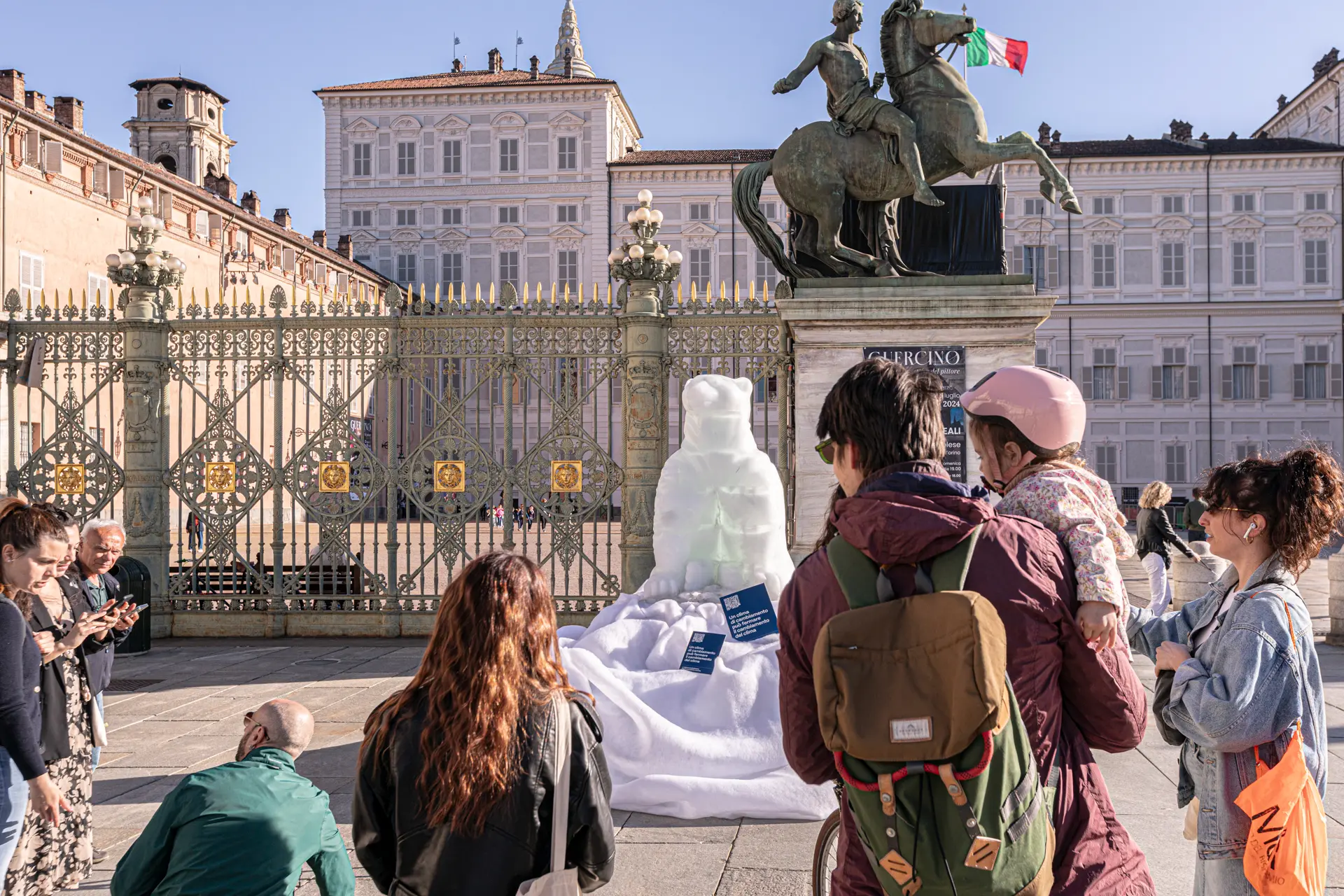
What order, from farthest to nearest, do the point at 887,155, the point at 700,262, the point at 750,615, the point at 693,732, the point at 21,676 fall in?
the point at 700,262 → the point at 887,155 → the point at 750,615 → the point at 693,732 → the point at 21,676

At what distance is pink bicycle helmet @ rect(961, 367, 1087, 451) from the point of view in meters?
2.68

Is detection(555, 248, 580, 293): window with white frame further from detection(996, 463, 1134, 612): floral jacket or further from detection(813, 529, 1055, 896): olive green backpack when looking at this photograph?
detection(813, 529, 1055, 896): olive green backpack

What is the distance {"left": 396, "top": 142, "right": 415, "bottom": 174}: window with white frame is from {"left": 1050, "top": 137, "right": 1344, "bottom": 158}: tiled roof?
2330 centimetres

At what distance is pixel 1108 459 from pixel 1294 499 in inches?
1597

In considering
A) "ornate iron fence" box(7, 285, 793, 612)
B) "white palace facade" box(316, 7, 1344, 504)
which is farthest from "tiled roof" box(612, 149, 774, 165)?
"ornate iron fence" box(7, 285, 793, 612)

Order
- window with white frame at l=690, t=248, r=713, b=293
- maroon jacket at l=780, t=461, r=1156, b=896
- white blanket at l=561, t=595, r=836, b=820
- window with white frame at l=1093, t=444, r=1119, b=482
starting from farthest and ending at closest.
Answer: window with white frame at l=690, t=248, r=713, b=293, window with white frame at l=1093, t=444, r=1119, b=482, white blanket at l=561, t=595, r=836, b=820, maroon jacket at l=780, t=461, r=1156, b=896

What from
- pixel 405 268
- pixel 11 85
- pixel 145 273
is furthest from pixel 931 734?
pixel 405 268

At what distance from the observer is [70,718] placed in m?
4.54

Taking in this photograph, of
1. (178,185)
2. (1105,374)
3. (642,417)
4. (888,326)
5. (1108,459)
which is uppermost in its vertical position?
(178,185)

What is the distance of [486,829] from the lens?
2.48m

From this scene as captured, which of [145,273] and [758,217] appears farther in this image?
[145,273]

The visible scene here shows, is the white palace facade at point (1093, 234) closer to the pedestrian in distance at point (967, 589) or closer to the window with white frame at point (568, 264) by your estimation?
the window with white frame at point (568, 264)

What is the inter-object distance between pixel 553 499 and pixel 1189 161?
37.6 meters

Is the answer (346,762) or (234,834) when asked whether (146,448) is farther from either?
(234,834)
